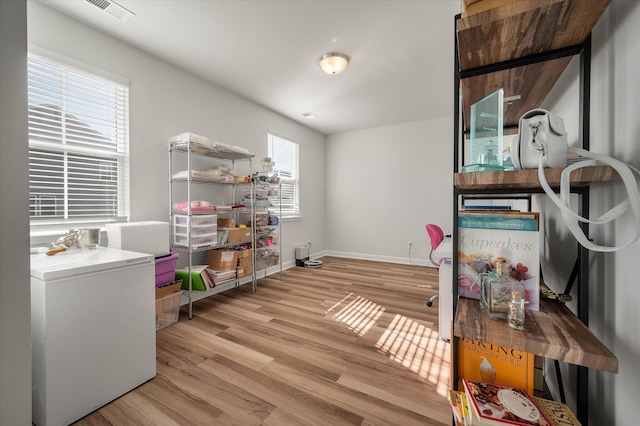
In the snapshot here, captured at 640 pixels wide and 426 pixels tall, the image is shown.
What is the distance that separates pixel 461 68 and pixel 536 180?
1.79ft

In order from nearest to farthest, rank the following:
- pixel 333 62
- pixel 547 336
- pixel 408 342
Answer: pixel 547 336
pixel 408 342
pixel 333 62

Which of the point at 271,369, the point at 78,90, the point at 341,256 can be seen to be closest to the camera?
the point at 271,369

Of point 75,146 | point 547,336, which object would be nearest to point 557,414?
point 547,336

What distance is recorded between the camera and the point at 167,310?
2379 millimetres

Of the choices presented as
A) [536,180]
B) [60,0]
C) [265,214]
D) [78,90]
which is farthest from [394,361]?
[60,0]

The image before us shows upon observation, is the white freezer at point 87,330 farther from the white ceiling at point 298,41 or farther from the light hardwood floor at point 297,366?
the white ceiling at point 298,41

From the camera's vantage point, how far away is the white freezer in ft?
4.13

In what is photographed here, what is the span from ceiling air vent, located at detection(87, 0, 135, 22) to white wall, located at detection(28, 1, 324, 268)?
358mm

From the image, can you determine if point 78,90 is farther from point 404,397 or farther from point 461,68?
point 404,397

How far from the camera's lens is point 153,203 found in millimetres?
2650

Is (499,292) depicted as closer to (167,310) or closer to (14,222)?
(14,222)

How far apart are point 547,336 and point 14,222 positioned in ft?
5.39

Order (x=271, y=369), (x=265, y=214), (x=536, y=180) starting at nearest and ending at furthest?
(x=536, y=180), (x=271, y=369), (x=265, y=214)

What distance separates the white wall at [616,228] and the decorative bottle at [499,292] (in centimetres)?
24
